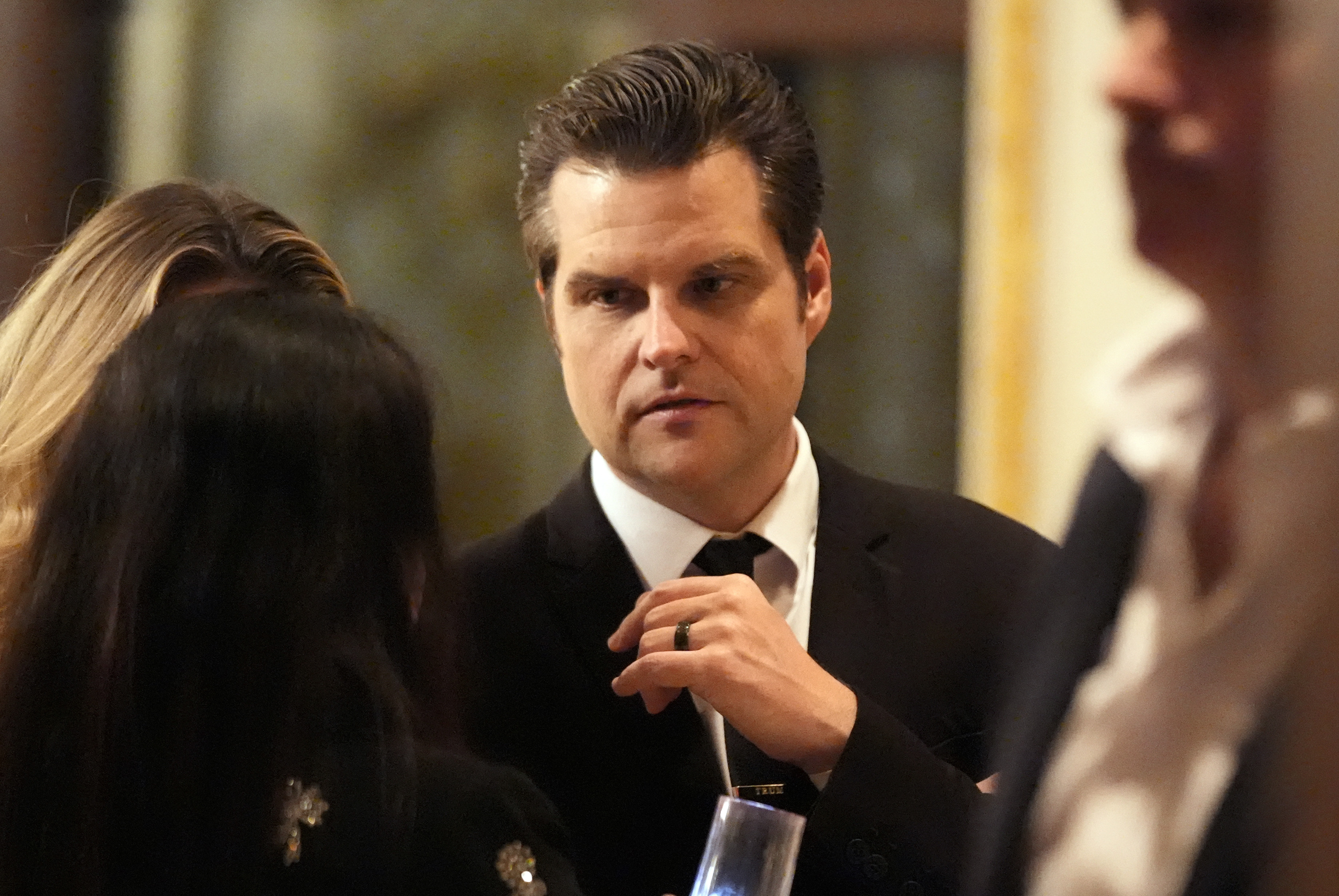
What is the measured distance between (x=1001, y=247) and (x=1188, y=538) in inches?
41.2

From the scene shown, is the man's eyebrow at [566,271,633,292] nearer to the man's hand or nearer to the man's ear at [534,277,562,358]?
the man's ear at [534,277,562,358]

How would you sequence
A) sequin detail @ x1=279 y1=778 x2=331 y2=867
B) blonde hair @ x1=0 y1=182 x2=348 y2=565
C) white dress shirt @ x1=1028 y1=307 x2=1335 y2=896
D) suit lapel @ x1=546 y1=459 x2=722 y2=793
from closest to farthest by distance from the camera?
white dress shirt @ x1=1028 y1=307 x2=1335 y2=896, sequin detail @ x1=279 y1=778 x2=331 y2=867, blonde hair @ x1=0 y1=182 x2=348 y2=565, suit lapel @ x1=546 y1=459 x2=722 y2=793

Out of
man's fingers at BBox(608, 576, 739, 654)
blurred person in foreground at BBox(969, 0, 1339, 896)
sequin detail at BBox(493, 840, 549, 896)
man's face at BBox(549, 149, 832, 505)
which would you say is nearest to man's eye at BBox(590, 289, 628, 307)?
man's face at BBox(549, 149, 832, 505)

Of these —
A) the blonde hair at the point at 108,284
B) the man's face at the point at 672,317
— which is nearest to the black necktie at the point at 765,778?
the man's face at the point at 672,317

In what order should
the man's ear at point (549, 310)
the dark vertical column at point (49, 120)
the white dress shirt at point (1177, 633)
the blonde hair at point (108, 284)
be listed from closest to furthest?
the white dress shirt at point (1177, 633) → the blonde hair at point (108, 284) → the man's ear at point (549, 310) → the dark vertical column at point (49, 120)

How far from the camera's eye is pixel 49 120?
2.63m

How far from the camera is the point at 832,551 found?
1304mm

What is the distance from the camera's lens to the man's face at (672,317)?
1.20 metres

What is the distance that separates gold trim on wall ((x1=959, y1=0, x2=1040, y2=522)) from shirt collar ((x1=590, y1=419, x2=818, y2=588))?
0.65 feet

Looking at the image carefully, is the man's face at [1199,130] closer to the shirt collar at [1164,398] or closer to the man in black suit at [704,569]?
the shirt collar at [1164,398]

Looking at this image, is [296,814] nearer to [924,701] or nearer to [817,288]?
[924,701]

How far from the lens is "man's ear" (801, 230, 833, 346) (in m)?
1.33

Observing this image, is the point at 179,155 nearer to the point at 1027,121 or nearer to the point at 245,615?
the point at 1027,121

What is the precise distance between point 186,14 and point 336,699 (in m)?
2.31
